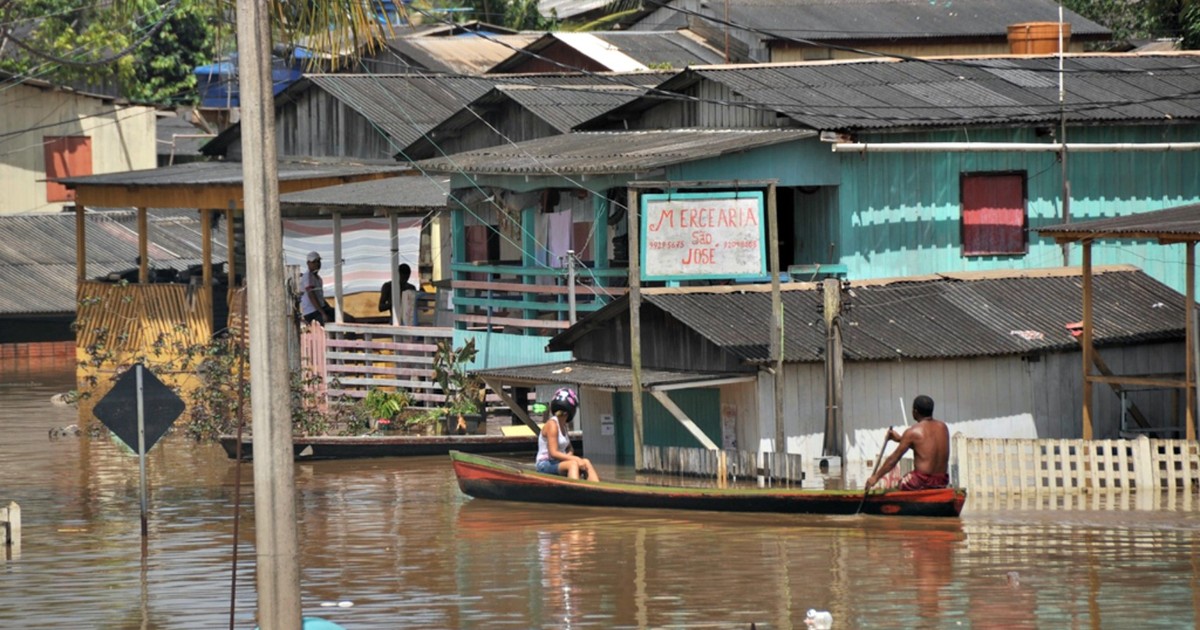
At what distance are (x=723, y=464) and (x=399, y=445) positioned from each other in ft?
18.6

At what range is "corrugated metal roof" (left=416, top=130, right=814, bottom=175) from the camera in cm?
2409

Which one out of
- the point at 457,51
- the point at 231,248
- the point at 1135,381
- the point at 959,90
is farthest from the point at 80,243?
the point at 1135,381

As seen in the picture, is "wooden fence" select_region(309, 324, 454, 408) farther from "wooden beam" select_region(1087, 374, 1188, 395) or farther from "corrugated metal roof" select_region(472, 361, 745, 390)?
"wooden beam" select_region(1087, 374, 1188, 395)

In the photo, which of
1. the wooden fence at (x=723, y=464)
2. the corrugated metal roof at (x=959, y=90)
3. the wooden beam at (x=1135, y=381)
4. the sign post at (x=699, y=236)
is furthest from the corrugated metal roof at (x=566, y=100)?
the wooden beam at (x=1135, y=381)

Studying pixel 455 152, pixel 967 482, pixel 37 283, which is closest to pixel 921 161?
pixel 967 482

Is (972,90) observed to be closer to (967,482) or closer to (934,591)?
(967,482)

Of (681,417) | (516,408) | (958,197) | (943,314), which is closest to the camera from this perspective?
(681,417)

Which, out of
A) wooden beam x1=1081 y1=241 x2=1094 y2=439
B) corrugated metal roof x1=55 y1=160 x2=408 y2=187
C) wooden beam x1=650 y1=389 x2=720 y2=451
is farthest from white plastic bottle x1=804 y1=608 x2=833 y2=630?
corrugated metal roof x1=55 y1=160 x2=408 y2=187

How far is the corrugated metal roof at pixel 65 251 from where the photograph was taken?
142ft

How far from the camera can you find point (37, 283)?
144 ft

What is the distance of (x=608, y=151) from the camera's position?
25953 mm

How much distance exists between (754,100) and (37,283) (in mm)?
23346

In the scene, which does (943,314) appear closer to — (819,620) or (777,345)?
(777,345)

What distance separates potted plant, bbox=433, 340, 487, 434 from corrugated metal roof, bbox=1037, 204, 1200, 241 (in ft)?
27.5
